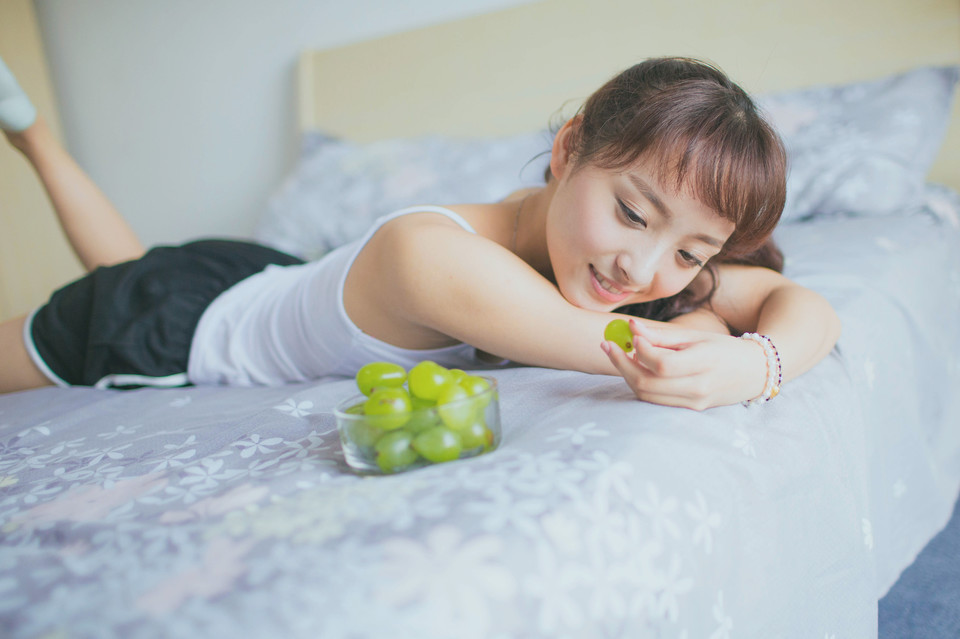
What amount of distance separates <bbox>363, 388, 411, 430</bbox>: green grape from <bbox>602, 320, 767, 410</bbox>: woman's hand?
24 cm

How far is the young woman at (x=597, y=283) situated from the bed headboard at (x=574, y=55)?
0.83m

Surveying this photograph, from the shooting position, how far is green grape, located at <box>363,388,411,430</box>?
0.56m

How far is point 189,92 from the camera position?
3053 millimetres

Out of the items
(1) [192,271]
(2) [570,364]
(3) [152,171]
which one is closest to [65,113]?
(3) [152,171]

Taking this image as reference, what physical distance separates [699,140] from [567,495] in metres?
0.51

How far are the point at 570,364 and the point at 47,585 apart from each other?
23.5 inches

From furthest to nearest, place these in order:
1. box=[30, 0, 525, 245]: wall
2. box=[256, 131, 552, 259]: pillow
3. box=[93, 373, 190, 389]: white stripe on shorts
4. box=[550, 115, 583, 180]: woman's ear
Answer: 1. box=[30, 0, 525, 245]: wall
2. box=[256, 131, 552, 259]: pillow
3. box=[93, 373, 190, 389]: white stripe on shorts
4. box=[550, 115, 583, 180]: woman's ear

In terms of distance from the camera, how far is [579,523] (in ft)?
1.54

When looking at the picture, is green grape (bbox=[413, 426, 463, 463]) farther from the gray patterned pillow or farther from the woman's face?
the gray patterned pillow

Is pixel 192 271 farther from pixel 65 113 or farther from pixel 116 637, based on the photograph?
pixel 65 113

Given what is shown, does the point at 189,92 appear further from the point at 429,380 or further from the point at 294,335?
the point at 429,380

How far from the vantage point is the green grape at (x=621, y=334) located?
0.73 meters

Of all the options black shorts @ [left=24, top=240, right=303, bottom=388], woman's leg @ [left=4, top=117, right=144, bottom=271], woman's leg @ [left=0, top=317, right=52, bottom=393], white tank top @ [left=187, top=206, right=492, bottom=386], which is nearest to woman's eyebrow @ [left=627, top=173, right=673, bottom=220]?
white tank top @ [left=187, top=206, right=492, bottom=386]

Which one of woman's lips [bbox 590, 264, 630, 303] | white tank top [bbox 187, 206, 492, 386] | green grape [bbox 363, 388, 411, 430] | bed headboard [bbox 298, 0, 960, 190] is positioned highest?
bed headboard [bbox 298, 0, 960, 190]
